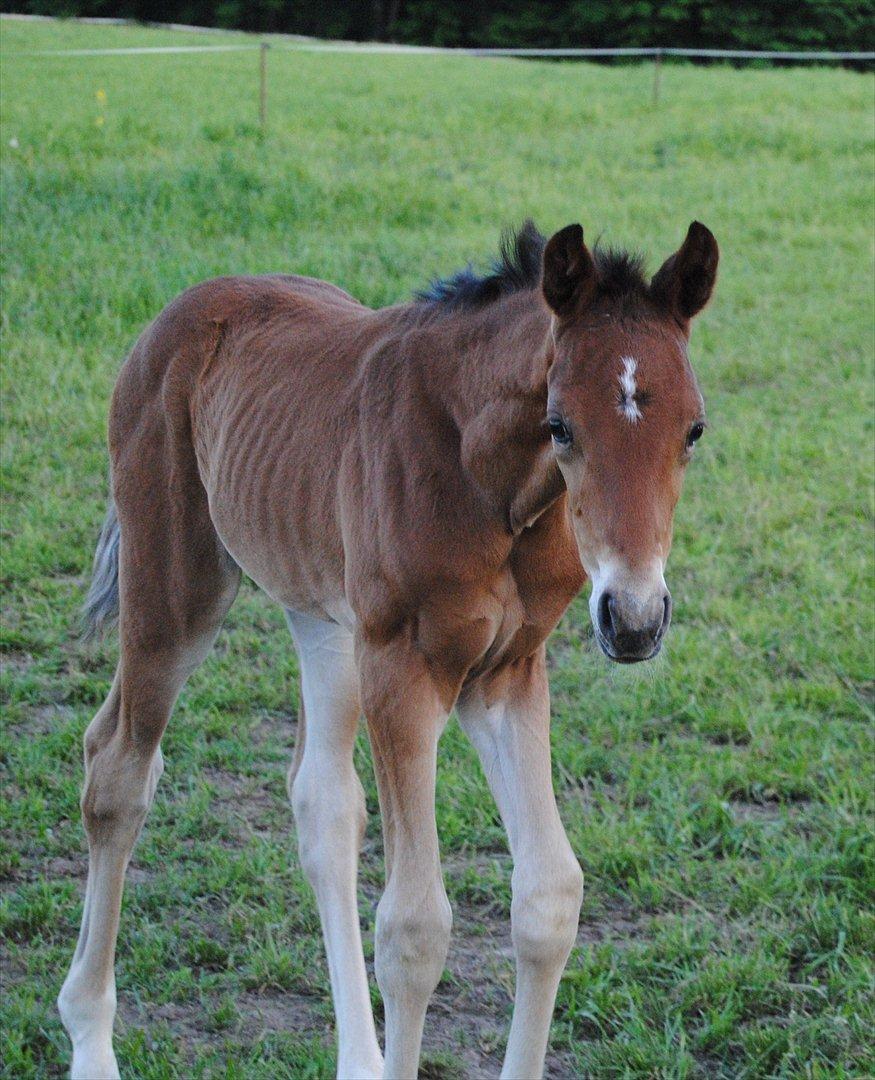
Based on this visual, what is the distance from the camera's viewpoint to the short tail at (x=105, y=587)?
3338 millimetres

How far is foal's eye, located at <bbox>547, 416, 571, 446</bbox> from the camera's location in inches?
76.9

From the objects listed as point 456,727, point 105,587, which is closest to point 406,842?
point 105,587

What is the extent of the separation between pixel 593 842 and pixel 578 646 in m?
1.24

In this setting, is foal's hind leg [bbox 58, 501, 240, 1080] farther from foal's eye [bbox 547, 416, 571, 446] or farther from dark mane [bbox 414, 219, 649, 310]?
foal's eye [bbox 547, 416, 571, 446]

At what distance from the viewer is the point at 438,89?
14.6 metres

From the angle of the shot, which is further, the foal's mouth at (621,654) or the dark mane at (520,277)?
the dark mane at (520,277)

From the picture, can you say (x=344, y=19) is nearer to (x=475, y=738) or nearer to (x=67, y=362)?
(x=67, y=362)

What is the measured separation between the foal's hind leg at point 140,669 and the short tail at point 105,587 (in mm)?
341

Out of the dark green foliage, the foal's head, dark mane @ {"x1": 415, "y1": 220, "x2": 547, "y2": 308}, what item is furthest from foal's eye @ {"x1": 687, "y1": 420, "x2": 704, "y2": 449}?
the dark green foliage

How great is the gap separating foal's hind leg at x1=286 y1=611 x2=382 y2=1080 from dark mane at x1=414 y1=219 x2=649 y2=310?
32.9 inches

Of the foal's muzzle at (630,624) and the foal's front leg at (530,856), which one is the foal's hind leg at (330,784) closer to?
the foal's front leg at (530,856)

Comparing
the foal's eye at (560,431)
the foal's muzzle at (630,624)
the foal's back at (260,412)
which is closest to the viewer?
the foal's muzzle at (630,624)

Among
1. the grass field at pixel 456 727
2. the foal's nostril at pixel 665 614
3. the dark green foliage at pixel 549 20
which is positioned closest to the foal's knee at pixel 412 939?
the grass field at pixel 456 727

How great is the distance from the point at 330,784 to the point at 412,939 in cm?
67
